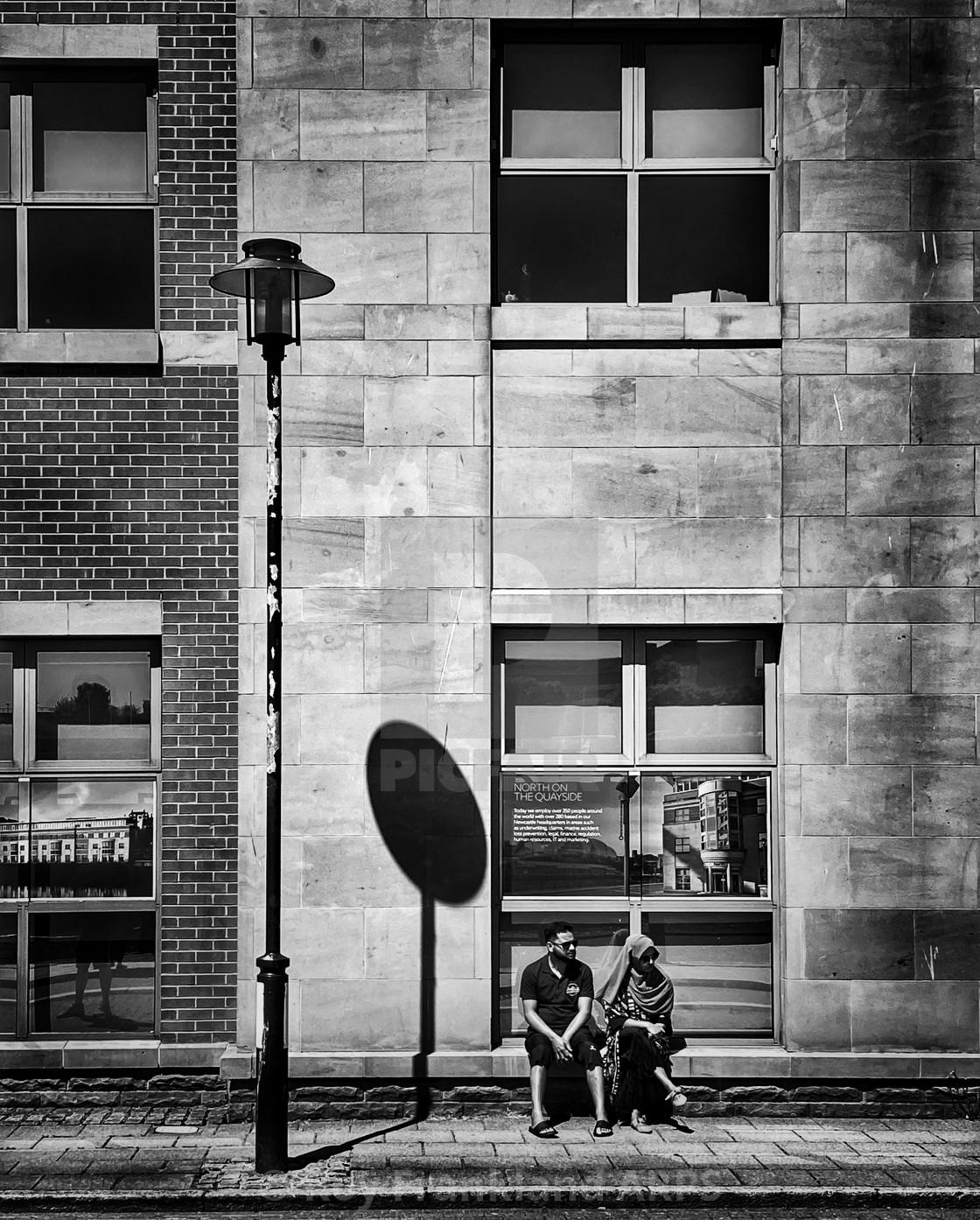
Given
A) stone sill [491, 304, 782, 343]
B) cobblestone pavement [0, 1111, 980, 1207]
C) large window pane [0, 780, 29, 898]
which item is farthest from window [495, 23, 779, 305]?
cobblestone pavement [0, 1111, 980, 1207]

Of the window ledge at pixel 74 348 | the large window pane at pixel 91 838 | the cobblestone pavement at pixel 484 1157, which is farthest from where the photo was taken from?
the large window pane at pixel 91 838

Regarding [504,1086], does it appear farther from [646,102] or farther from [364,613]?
[646,102]

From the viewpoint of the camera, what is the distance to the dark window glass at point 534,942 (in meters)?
8.88

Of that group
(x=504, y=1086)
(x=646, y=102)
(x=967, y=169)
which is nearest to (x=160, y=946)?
(x=504, y=1086)

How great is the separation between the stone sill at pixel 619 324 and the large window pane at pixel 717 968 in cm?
438

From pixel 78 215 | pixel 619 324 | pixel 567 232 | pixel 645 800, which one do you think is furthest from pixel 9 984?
pixel 567 232

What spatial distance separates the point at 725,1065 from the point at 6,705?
6029mm

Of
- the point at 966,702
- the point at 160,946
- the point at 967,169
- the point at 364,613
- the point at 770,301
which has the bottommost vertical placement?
the point at 160,946

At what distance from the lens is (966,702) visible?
8.81 m

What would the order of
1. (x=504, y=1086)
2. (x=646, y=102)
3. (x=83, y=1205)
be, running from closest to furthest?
1. (x=83, y=1205)
2. (x=504, y=1086)
3. (x=646, y=102)

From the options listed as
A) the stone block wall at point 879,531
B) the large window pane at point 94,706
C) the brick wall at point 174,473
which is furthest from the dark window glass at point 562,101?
the large window pane at point 94,706

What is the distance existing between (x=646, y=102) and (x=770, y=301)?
1853 millimetres

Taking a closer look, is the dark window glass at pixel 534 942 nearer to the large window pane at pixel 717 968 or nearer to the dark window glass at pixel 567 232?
the large window pane at pixel 717 968

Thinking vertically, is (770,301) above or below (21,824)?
above
